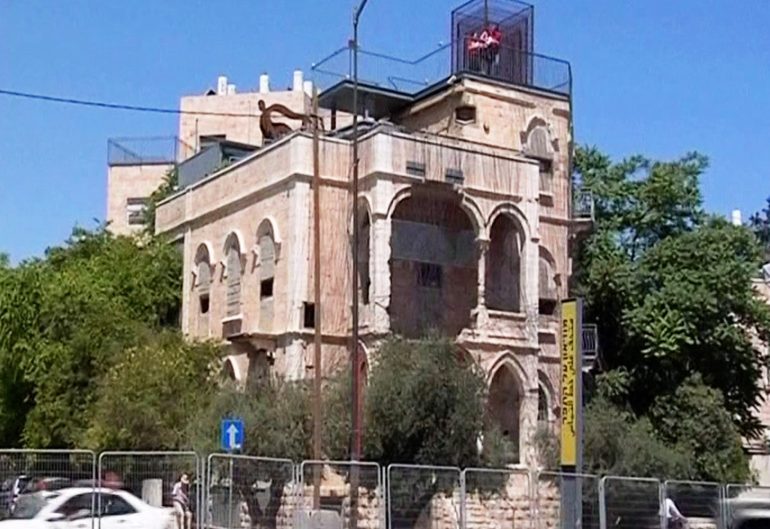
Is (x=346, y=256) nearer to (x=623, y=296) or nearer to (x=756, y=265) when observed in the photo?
(x=623, y=296)

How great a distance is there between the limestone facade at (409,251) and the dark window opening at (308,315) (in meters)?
0.04

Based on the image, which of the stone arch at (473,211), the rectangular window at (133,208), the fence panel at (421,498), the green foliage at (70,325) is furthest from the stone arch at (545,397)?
the rectangular window at (133,208)

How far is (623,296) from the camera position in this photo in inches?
1773

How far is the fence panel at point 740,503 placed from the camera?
70.9ft

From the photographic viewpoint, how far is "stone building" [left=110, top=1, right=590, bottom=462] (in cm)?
3778

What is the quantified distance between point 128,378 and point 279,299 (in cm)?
503

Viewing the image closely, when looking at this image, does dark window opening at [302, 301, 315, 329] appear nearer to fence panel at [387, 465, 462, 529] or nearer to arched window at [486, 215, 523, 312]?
arched window at [486, 215, 523, 312]

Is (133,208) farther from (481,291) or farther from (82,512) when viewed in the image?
(82,512)

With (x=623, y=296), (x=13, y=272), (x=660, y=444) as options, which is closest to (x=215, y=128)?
(x=13, y=272)

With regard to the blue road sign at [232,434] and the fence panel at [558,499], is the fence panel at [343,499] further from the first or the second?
the fence panel at [558,499]

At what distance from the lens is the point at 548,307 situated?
4225 cm

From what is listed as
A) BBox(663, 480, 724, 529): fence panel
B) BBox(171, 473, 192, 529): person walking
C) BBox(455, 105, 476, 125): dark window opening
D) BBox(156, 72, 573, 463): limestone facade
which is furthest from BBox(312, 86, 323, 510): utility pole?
BBox(663, 480, 724, 529): fence panel

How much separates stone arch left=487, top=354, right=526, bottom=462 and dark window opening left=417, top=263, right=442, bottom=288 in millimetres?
3141

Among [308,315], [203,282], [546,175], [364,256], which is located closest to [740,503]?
[308,315]
